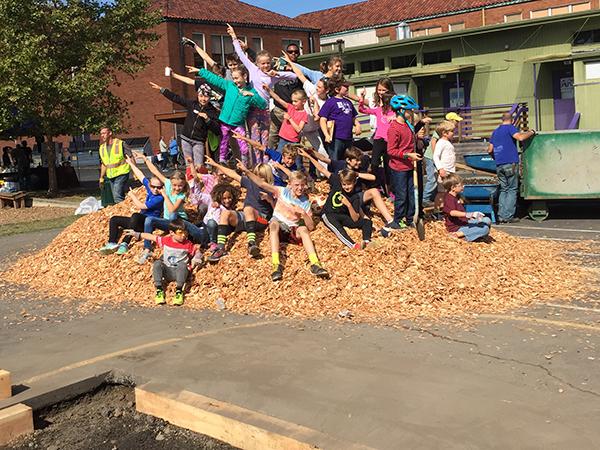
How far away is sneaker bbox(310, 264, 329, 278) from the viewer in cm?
755

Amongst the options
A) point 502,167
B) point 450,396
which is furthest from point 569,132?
point 450,396

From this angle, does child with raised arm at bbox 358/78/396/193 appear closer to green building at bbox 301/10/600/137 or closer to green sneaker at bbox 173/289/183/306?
green sneaker at bbox 173/289/183/306

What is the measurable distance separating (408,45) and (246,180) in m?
20.7

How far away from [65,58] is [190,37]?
21.0 m

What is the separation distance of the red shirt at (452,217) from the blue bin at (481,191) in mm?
4980

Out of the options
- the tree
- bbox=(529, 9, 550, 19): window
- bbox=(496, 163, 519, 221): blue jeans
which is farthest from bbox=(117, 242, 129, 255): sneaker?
bbox=(529, 9, 550, 19): window

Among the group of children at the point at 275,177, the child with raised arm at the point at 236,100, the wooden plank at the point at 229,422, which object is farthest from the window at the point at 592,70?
the wooden plank at the point at 229,422

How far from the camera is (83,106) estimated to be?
2375cm

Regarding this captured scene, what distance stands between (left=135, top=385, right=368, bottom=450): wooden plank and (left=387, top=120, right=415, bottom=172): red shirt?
488 centimetres

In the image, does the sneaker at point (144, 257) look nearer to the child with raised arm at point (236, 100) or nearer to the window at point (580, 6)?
the child with raised arm at point (236, 100)

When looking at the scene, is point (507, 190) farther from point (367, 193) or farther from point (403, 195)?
point (367, 193)

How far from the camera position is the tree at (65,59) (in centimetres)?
2180

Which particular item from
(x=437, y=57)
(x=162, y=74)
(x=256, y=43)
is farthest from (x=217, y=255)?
(x=256, y=43)

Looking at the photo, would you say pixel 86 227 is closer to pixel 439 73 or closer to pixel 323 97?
pixel 323 97
